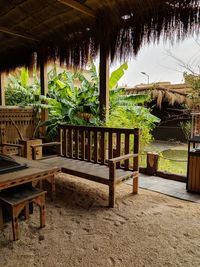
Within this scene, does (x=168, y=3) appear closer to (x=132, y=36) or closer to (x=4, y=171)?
(x=132, y=36)

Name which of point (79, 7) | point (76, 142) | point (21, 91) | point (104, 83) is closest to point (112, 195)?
point (76, 142)

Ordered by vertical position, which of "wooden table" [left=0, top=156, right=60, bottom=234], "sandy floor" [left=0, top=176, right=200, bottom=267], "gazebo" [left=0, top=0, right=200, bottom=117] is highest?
"gazebo" [left=0, top=0, right=200, bottom=117]

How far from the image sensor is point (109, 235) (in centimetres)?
208

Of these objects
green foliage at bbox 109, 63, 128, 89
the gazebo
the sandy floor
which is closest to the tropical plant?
green foliage at bbox 109, 63, 128, 89

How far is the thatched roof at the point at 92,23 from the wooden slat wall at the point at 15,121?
1.57 meters

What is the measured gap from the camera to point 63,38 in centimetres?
466

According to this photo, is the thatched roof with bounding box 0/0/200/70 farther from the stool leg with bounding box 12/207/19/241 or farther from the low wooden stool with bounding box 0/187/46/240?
the stool leg with bounding box 12/207/19/241

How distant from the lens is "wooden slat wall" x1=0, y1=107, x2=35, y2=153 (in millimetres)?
4887

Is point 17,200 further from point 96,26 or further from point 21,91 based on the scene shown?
point 21,91

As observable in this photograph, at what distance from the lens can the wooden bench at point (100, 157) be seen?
8.94ft

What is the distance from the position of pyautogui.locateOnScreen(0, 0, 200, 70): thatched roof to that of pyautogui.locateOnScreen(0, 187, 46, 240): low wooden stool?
2.84 metres

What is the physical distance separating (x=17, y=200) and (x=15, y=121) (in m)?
3.54

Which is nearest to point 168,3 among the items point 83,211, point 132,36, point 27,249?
point 132,36

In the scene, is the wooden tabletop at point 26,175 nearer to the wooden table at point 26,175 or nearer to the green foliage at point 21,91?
the wooden table at point 26,175
